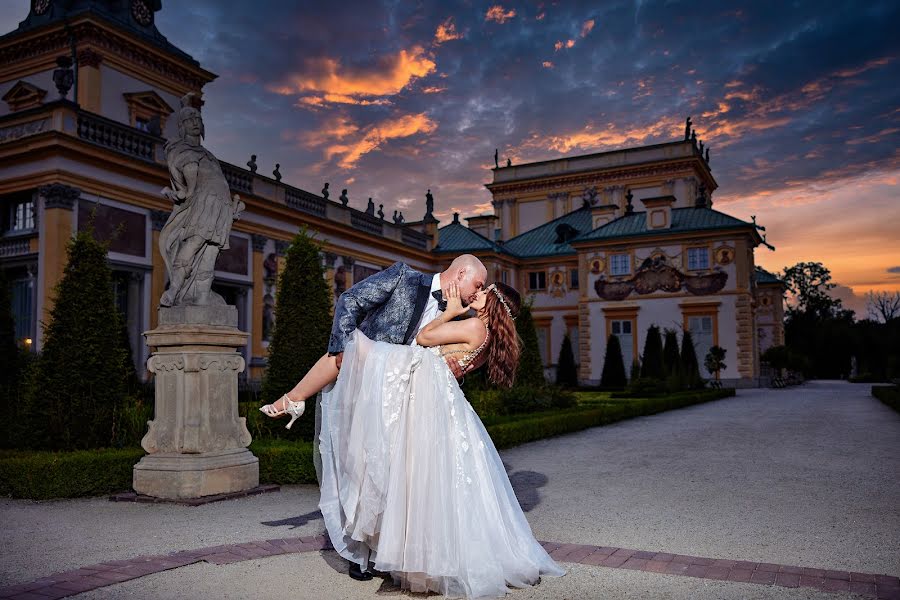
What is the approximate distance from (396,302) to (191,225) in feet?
12.5

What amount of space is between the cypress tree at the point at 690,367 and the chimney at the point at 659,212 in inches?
282

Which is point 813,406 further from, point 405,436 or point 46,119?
point 46,119

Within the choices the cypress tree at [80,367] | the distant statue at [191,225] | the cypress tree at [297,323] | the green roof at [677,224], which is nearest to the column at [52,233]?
the cypress tree at [297,323]

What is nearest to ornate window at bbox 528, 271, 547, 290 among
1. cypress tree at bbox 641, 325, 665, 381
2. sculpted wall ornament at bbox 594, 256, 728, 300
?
sculpted wall ornament at bbox 594, 256, 728, 300

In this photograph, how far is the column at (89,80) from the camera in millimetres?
24219

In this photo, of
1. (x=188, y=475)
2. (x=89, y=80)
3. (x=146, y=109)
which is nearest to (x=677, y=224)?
(x=146, y=109)

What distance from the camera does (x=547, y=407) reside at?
640 inches

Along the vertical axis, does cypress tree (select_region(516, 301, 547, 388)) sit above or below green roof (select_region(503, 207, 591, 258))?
below

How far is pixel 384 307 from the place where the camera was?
14.6ft

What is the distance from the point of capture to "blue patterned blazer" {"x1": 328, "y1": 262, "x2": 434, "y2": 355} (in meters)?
4.30

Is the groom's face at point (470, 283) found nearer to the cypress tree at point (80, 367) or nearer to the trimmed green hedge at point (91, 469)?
the trimmed green hedge at point (91, 469)

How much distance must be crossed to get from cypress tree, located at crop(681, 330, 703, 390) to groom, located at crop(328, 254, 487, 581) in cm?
2566

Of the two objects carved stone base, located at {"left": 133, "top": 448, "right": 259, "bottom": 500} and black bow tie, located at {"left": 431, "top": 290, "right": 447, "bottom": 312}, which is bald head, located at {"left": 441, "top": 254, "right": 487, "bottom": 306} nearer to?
black bow tie, located at {"left": 431, "top": 290, "right": 447, "bottom": 312}

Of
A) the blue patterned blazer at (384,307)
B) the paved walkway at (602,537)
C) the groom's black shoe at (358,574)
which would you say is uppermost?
the blue patterned blazer at (384,307)
